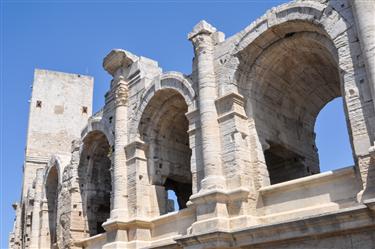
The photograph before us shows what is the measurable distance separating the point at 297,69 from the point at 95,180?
24.5ft

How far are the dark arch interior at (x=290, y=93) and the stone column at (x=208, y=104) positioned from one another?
0.74 m

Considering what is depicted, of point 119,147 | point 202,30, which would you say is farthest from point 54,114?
point 202,30

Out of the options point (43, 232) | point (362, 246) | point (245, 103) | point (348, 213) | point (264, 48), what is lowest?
point (362, 246)

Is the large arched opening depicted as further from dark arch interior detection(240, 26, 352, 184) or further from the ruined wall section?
dark arch interior detection(240, 26, 352, 184)

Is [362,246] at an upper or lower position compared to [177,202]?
lower

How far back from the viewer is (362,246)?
748 centimetres

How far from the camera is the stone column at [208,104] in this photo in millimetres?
9727

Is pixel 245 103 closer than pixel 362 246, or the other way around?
pixel 362 246

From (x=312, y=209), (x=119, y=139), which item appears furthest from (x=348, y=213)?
(x=119, y=139)

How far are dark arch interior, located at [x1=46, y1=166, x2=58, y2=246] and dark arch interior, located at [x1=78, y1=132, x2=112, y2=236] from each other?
2.68 m

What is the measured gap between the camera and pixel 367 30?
797 cm

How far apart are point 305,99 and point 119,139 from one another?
4.88 metres

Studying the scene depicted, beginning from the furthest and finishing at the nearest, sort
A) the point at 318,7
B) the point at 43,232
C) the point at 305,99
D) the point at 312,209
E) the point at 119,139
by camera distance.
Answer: the point at 43,232 < the point at 119,139 < the point at 305,99 < the point at 318,7 < the point at 312,209

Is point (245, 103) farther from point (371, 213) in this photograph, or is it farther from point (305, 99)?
point (371, 213)
